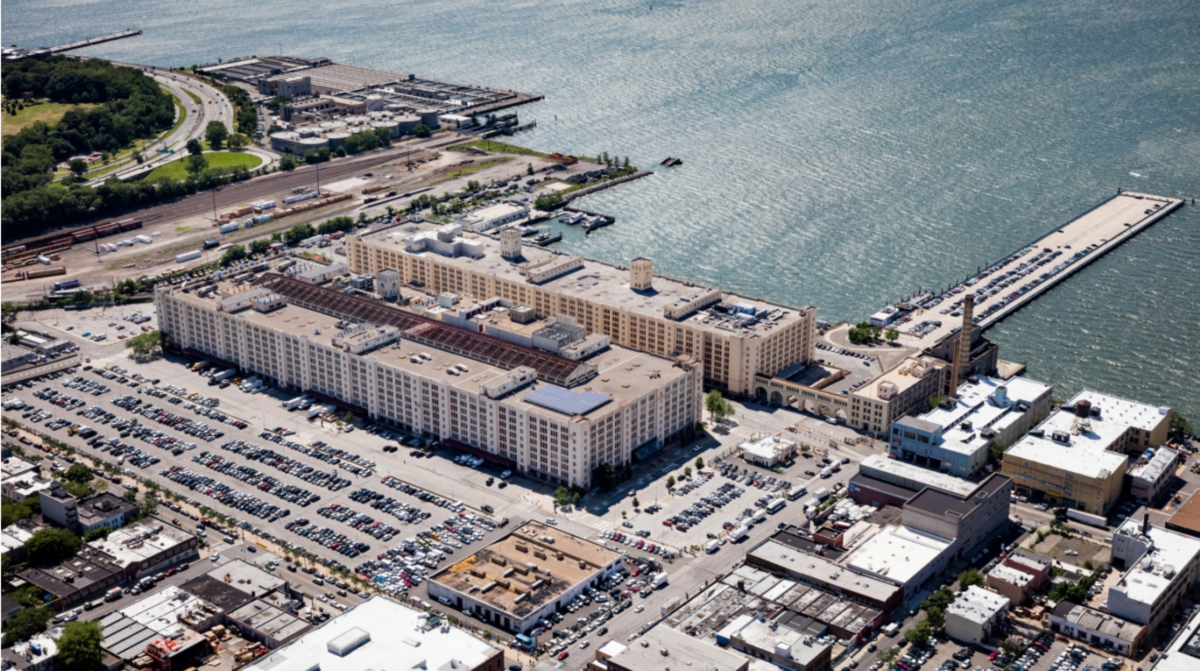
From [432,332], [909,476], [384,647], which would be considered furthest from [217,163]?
[384,647]

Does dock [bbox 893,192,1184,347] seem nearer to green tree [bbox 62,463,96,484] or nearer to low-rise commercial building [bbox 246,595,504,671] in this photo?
low-rise commercial building [bbox 246,595,504,671]

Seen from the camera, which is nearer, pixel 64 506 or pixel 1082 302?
pixel 64 506

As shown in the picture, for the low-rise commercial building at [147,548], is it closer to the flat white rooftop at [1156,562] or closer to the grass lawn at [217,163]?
the flat white rooftop at [1156,562]

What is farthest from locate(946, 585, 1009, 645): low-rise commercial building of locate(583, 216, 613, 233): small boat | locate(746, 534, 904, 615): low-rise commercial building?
locate(583, 216, 613, 233): small boat

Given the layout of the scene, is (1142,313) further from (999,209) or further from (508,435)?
(508,435)

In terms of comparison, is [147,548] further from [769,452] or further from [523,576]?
[769,452]

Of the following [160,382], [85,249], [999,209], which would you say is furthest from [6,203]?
[999,209]

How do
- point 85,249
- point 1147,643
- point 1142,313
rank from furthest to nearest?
point 85,249
point 1142,313
point 1147,643
